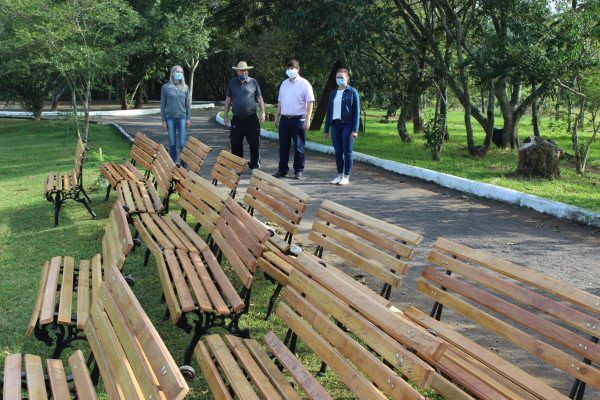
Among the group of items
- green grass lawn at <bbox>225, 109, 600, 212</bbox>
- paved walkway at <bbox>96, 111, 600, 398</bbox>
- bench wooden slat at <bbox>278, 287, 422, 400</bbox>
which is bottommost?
paved walkway at <bbox>96, 111, 600, 398</bbox>

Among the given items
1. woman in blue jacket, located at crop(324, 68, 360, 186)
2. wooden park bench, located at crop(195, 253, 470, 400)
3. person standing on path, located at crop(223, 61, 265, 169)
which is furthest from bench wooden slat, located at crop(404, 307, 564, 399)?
person standing on path, located at crop(223, 61, 265, 169)

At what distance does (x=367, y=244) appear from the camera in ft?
14.9

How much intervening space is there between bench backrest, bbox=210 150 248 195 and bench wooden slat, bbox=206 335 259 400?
129 inches

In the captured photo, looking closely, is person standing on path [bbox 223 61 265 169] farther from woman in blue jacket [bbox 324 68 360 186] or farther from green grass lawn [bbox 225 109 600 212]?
green grass lawn [bbox 225 109 600 212]

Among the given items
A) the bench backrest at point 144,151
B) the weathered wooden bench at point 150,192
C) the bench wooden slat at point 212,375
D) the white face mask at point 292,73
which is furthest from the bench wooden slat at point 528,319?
the white face mask at point 292,73

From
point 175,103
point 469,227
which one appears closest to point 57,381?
point 469,227

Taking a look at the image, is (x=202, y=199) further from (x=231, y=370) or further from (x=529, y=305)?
(x=529, y=305)

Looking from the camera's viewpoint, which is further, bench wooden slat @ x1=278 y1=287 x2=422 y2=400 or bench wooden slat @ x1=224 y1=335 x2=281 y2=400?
bench wooden slat @ x1=224 y1=335 x2=281 y2=400

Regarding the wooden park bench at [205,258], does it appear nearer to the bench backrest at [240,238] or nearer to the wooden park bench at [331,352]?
the bench backrest at [240,238]

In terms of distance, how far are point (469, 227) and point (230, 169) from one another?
111 inches

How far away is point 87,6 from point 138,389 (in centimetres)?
1712

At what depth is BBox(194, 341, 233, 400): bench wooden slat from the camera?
297 centimetres

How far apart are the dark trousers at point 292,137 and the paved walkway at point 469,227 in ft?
1.35

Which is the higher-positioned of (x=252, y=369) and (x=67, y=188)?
(x=252, y=369)
